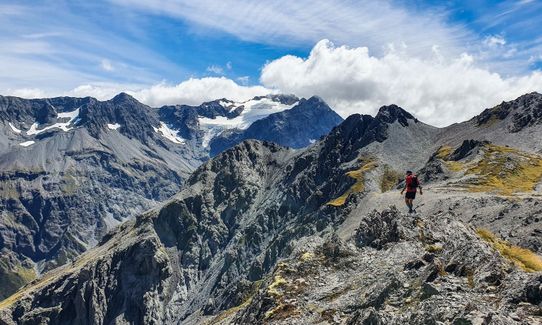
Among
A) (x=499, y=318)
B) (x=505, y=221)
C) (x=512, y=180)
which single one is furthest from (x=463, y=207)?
(x=499, y=318)

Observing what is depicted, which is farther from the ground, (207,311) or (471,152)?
(471,152)

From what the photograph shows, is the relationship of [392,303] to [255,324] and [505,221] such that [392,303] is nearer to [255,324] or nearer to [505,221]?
[255,324]

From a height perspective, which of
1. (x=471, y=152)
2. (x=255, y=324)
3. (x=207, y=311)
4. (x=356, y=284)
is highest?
(x=471, y=152)

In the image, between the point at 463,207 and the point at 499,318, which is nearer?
the point at 499,318

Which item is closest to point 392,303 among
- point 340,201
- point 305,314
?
point 305,314

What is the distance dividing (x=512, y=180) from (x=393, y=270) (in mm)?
133005

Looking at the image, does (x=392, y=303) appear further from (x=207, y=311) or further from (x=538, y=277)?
(x=207, y=311)

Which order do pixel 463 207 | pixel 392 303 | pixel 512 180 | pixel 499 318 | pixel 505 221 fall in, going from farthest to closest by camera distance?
pixel 512 180, pixel 463 207, pixel 505 221, pixel 392 303, pixel 499 318

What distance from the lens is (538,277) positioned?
89.4ft

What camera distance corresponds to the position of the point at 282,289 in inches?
1624

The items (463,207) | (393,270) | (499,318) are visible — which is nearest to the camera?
(499,318)

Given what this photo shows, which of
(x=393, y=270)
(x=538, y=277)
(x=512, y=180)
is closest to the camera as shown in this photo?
(x=538, y=277)

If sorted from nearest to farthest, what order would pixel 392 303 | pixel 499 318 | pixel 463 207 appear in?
1. pixel 499 318
2. pixel 392 303
3. pixel 463 207

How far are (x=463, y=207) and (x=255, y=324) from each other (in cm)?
8448
